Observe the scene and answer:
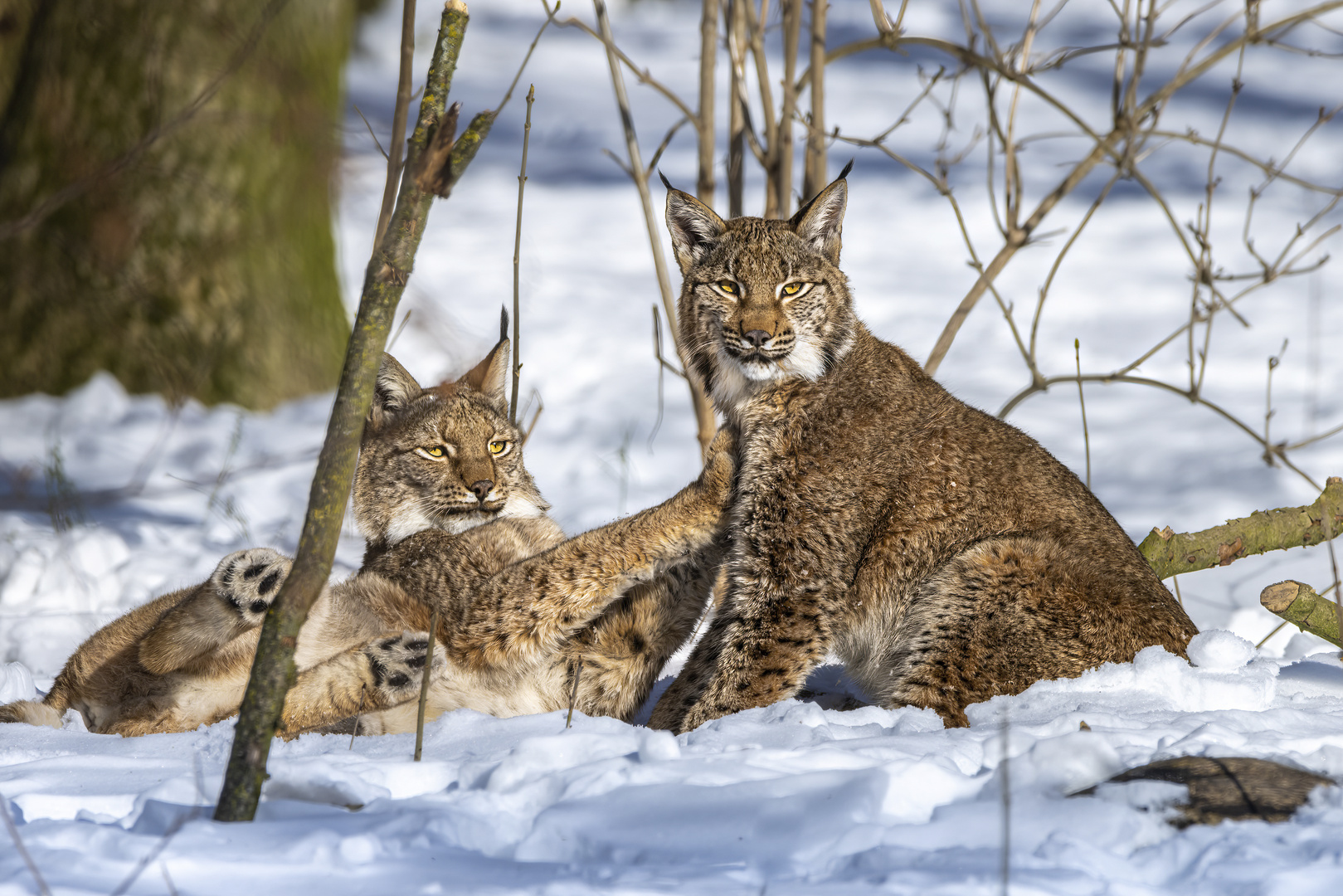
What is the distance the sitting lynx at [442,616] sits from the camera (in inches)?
136

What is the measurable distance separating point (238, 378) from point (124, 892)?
702cm

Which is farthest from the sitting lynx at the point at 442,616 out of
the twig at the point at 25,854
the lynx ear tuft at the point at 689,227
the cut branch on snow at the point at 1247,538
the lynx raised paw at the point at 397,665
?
the cut branch on snow at the point at 1247,538

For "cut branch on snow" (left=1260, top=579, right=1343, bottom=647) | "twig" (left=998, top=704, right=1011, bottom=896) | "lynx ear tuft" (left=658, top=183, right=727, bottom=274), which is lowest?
"twig" (left=998, top=704, right=1011, bottom=896)

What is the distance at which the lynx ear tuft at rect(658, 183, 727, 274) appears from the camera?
4.28 metres

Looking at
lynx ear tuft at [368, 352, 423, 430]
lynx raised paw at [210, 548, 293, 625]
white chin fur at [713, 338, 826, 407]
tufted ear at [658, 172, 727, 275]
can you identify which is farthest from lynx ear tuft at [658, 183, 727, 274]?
lynx raised paw at [210, 548, 293, 625]

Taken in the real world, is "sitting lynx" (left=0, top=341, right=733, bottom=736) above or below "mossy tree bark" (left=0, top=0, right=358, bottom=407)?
below

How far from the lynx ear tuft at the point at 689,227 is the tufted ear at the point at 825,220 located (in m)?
0.29

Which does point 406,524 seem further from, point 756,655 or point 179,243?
point 179,243

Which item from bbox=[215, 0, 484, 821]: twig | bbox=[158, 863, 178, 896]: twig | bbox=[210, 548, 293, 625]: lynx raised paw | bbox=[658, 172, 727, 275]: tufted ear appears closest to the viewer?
bbox=[158, 863, 178, 896]: twig

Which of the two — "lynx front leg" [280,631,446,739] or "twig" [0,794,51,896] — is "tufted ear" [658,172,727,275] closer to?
"lynx front leg" [280,631,446,739]

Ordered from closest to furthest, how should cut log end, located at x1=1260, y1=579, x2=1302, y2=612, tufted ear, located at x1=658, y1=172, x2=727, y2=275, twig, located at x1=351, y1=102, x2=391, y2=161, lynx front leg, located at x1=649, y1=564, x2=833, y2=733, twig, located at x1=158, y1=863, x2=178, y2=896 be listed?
twig, located at x1=158, y1=863, x2=178, y2=896 → twig, located at x1=351, y1=102, x2=391, y2=161 → lynx front leg, located at x1=649, y1=564, x2=833, y2=733 → cut log end, located at x1=1260, y1=579, x2=1302, y2=612 → tufted ear, located at x1=658, y1=172, x2=727, y2=275

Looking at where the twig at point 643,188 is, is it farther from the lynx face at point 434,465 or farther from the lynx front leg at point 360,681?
the lynx front leg at point 360,681

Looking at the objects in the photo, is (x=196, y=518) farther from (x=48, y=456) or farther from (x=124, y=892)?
(x=124, y=892)

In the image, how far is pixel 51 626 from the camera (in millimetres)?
5074
